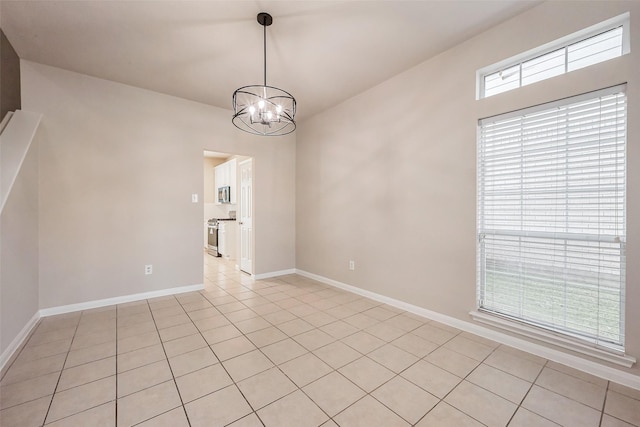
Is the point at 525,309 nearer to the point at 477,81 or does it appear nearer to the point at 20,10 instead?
the point at 477,81

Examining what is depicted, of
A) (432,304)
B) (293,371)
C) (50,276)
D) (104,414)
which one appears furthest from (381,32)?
(50,276)

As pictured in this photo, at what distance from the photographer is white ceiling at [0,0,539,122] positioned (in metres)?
2.16

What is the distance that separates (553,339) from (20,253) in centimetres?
471

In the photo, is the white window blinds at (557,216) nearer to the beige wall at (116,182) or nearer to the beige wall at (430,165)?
the beige wall at (430,165)

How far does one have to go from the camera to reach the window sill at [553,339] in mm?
1820

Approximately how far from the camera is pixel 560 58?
6.97ft

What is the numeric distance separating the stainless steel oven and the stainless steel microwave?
588 millimetres

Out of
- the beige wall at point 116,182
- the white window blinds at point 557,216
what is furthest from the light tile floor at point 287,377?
the beige wall at point 116,182

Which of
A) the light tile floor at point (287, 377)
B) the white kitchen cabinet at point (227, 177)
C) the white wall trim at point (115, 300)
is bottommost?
the light tile floor at point (287, 377)

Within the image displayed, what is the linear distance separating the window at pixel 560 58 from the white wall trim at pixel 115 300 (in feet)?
14.5

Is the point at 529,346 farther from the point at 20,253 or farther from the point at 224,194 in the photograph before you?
the point at 224,194

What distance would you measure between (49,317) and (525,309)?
4885 millimetres

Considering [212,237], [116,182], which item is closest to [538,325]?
[116,182]

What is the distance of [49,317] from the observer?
2.95 meters
